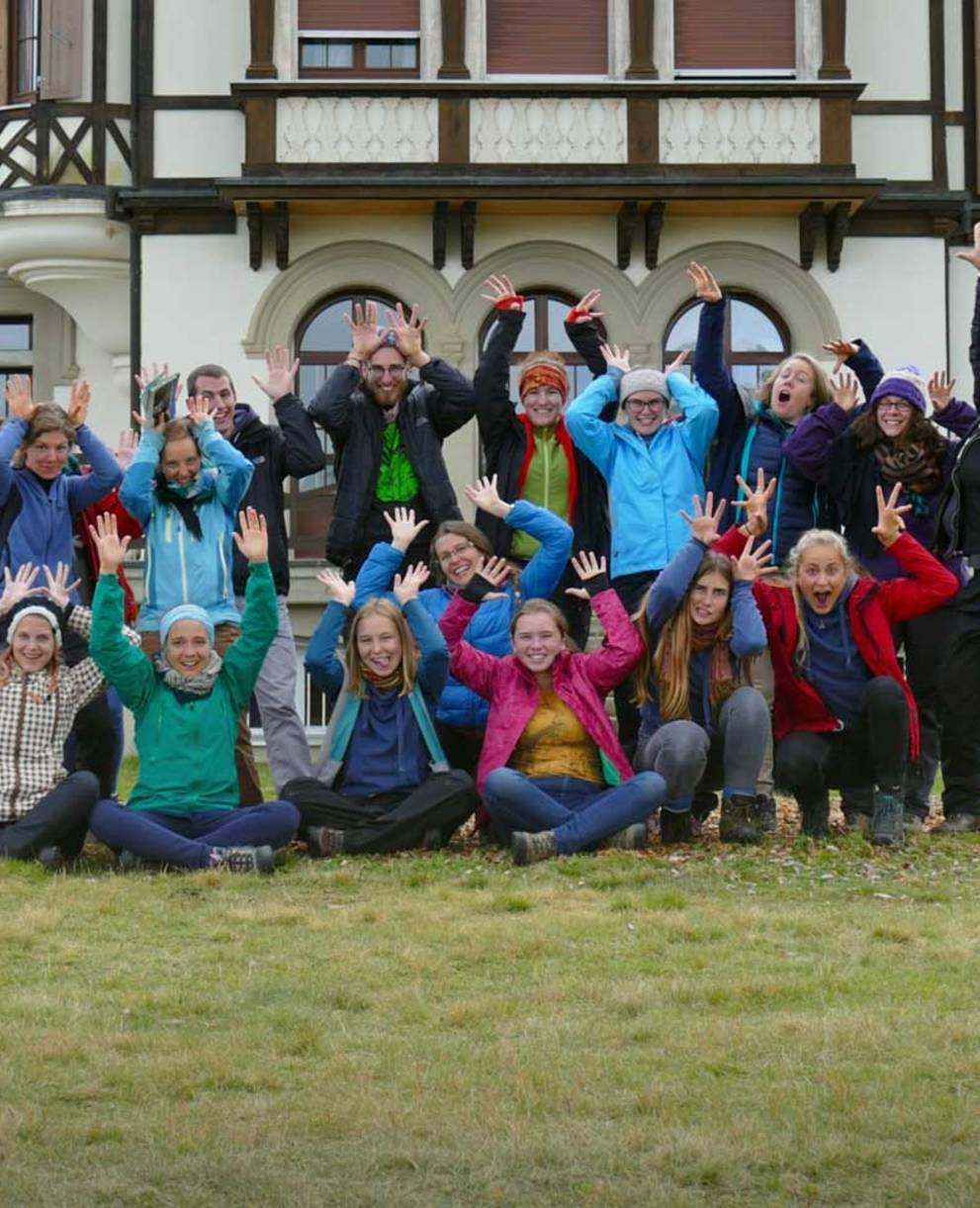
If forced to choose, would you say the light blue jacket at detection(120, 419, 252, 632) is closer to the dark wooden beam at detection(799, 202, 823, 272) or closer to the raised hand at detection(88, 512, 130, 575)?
the raised hand at detection(88, 512, 130, 575)

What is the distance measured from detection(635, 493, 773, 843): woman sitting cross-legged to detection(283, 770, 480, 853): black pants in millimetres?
850

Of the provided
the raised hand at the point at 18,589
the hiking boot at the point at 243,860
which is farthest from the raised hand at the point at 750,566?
the raised hand at the point at 18,589

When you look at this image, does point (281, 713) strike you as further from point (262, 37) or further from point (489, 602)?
point (262, 37)

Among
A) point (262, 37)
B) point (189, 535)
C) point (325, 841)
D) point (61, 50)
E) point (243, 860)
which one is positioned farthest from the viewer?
point (61, 50)

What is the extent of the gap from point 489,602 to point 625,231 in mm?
10266

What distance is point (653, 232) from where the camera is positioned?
20469 millimetres

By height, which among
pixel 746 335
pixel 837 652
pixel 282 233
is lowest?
pixel 837 652

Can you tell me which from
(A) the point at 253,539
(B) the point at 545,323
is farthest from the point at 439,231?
(A) the point at 253,539

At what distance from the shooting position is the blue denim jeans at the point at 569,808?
9.81m

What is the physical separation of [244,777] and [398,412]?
77.2 inches

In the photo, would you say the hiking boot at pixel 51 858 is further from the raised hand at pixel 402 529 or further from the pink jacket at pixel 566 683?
the raised hand at pixel 402 529

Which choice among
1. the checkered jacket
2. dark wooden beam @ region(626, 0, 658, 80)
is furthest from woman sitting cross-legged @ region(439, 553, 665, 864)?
A: dark wooden beam @ region(626, 0, 658, 80)

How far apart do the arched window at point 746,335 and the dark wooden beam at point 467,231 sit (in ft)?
6.16

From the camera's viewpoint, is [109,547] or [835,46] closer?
[109,547]
